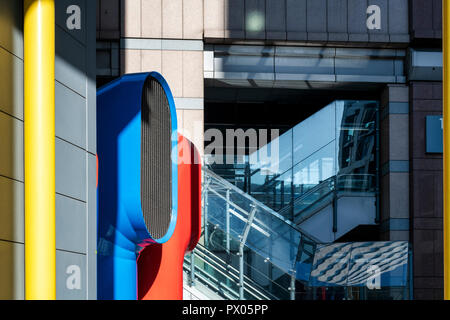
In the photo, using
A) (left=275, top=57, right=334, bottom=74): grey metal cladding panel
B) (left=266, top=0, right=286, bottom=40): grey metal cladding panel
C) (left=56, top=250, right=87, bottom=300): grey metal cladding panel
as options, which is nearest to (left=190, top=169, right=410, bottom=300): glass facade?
(left=275, top=57, right=334, bottom=74): grey metal cladding panel

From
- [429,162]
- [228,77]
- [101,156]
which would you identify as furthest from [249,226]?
[101,156]

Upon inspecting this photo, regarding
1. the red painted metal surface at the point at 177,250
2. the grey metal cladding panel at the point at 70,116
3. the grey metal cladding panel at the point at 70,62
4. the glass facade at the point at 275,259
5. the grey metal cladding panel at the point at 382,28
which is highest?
Answer: the grey metal cladding panel at the point at 382,28

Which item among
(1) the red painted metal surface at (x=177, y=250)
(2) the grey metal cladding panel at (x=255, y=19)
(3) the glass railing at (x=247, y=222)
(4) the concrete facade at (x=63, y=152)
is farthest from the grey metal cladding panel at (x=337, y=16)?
(4) the concrete facade at (x=63, y=152)

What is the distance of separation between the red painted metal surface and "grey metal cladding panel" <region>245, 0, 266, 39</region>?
20.2ft

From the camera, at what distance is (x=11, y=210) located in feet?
8.98

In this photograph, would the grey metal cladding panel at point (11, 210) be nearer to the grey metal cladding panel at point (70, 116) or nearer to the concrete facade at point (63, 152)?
the concrete facade at point (63, 152)

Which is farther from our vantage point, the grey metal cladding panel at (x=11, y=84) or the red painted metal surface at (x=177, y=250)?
the red painted metal surface at (x=177, y=250)

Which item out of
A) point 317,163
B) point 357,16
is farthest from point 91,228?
point 317,163

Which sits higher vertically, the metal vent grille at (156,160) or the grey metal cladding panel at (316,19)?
the grey metal cladding panel at (316,19)

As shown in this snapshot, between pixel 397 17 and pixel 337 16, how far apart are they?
3.75ft

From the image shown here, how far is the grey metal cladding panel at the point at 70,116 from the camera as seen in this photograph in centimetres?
329

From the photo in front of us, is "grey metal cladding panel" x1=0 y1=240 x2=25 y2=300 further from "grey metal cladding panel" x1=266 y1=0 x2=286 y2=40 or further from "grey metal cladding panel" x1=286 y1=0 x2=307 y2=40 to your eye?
"grey metal cladding panel" x1=286 y1=0 x2=307 y2=40

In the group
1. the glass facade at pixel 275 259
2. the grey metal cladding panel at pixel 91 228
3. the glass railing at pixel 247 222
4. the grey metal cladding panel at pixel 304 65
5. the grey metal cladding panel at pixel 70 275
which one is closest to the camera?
the grey metal cladding panel at pixel 70 275

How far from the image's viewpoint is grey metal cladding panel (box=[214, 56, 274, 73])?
11859 mm
